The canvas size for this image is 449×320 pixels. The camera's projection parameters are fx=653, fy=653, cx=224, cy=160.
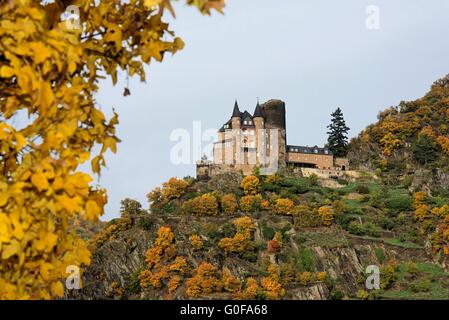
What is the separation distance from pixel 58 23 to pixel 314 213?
7489cm

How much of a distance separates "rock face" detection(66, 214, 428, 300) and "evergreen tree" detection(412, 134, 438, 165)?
33.1 meters

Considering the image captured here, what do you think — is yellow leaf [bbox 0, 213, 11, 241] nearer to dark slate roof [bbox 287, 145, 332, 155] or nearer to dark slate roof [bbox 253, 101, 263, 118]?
dark slate roof [bbox 253, 101, 263, 118]

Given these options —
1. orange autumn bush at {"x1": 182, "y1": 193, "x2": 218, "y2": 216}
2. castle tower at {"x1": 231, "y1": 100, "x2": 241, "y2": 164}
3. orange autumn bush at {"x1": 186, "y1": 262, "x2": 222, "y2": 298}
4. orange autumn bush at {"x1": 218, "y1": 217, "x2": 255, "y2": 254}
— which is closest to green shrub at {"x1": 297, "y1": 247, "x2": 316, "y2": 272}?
orange autumn bush at {"x1": 218, "y1": 217, "x2": 255, "y2": 254}

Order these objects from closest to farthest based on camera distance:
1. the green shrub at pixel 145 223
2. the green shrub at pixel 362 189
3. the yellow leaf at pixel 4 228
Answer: the yellow leaf at pixel 4 228 < the green shrub at pixel 145 223 < the green shrub at pixel 362 189

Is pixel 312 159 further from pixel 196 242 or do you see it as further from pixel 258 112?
pixel 196 242

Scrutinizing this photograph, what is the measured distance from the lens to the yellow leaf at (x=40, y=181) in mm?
4191

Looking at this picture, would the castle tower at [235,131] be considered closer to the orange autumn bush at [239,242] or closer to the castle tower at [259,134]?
the castle tower at [259,134]

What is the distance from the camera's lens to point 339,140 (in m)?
110

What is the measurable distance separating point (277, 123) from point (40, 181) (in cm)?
10032

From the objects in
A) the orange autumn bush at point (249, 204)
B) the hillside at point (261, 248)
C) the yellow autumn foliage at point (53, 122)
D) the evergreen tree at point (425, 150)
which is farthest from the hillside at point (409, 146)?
the yellow autumn foliage at point (53, 122)

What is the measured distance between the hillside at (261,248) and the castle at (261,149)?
32.7 feet

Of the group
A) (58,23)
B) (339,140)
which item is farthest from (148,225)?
(58,23)

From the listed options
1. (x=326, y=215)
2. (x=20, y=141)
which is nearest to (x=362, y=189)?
(x=326, y=215)

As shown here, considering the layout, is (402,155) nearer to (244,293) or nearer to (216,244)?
(216,244)
